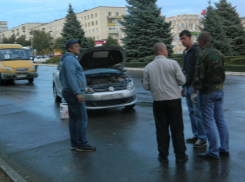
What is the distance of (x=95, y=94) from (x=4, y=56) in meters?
12.1

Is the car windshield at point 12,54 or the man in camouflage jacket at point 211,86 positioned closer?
the man in camouflage jacket at point 211,86

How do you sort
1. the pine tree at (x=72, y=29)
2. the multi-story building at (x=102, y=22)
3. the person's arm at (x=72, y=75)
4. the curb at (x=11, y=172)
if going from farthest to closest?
1. the multi-story building at (x=102, y=22)
2. the pine tree at (x=72, y=29)
3. the person's arm at (x=72, y=75)
4. the curb at (x=11, y=172)

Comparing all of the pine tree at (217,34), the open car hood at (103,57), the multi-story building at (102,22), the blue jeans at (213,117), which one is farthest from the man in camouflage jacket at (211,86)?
the multi-story building at (102,22)

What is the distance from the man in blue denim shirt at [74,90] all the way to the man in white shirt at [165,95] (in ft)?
3.94

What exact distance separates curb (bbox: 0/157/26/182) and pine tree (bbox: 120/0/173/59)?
30497mm

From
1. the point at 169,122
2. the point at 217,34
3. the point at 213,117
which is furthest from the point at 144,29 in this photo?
the point at 169,122

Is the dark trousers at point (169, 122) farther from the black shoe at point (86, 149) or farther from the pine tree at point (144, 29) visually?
the pine tree at point (144, 29)

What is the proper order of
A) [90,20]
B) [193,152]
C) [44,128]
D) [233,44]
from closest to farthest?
[193,152] → [44,128] → [233,44] → [90,20]

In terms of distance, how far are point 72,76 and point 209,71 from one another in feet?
6.99

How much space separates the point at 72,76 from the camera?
192 inches

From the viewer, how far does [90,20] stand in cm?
10044

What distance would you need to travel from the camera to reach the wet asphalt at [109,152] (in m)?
4.11

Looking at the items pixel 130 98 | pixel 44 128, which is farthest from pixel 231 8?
pixel 44 128

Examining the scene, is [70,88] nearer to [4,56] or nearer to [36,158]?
[36,158]
